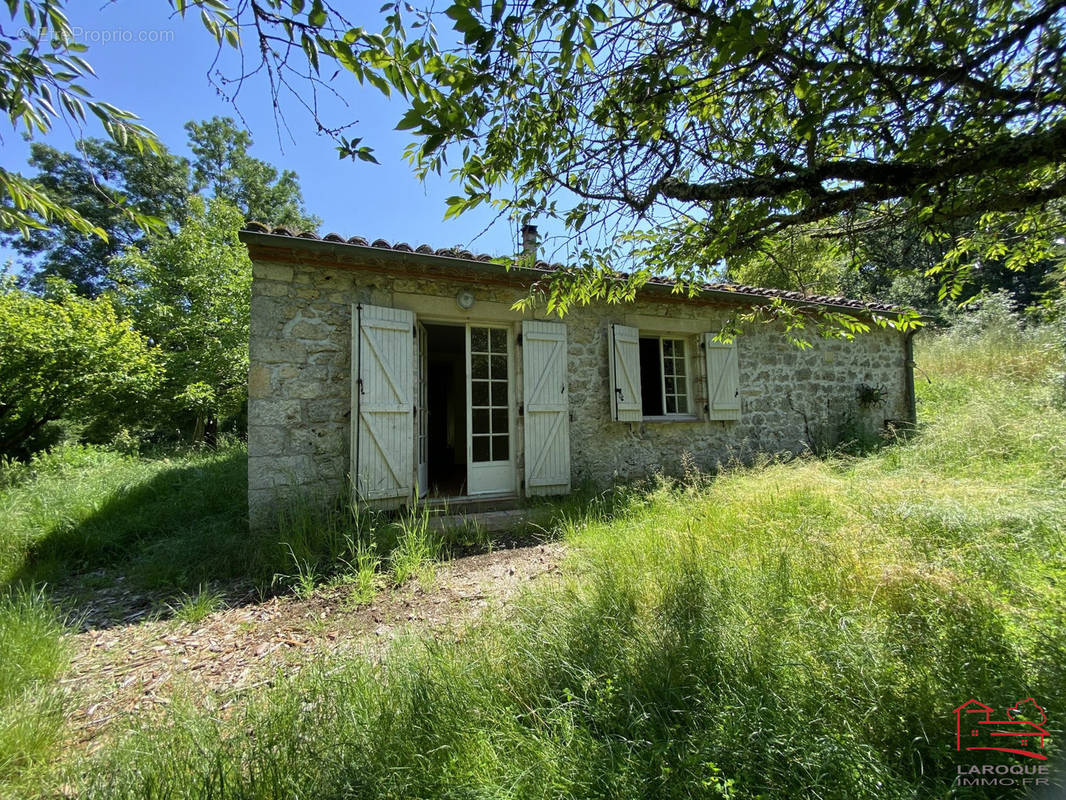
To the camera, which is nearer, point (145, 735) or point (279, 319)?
point (145, 735)

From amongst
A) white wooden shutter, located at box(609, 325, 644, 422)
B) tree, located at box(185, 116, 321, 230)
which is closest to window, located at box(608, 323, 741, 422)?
white wooden shutter, located at box(609, 325, 644, 422)

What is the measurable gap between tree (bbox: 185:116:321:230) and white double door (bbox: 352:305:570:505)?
15.7m

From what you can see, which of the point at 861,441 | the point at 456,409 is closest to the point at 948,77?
the point at 861,441

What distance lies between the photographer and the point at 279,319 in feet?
12.7

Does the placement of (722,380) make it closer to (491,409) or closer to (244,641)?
(491,409)

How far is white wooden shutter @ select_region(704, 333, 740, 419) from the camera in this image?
5.63 meters

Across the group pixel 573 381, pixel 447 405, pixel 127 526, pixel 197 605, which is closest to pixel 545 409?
pixel 573 381

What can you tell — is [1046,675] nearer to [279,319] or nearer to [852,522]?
[852,522]

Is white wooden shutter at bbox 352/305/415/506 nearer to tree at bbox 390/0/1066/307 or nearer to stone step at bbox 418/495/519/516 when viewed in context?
stone step at bbox 418/495/519/516

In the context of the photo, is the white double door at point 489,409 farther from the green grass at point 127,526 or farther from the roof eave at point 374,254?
the green grass at point 127,526

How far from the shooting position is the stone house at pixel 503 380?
12.7 feet

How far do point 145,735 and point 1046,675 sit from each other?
3.25m

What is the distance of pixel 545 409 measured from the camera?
4742 millimetres

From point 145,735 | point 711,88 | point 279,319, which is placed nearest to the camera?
point 145,735
